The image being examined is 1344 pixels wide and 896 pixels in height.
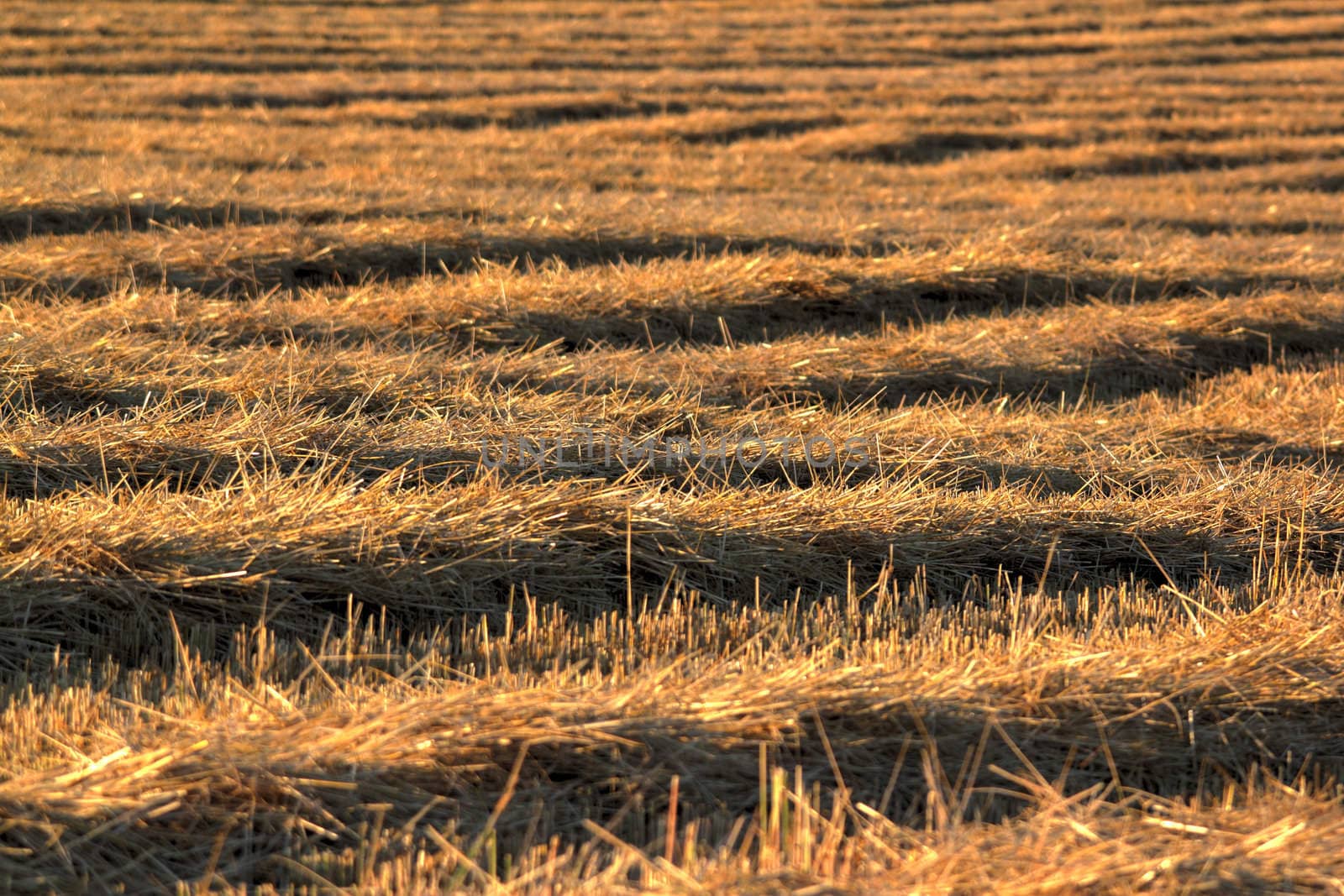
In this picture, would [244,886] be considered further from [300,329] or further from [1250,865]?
[300,329]

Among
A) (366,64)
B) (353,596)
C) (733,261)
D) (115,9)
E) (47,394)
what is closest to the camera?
(353,596)

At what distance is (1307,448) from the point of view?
541cm

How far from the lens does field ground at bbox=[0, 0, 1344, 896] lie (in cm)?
239

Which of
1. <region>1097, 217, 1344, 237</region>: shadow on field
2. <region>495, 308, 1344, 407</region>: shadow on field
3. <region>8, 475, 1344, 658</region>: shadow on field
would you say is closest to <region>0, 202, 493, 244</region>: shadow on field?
<region>495, 308, 1344, 407</region>: shadow on field

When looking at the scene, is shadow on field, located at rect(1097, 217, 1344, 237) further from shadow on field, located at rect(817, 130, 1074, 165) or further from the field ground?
shadow on field, located at rect(817, 130, 1074, 165)

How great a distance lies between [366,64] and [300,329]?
13.3 m

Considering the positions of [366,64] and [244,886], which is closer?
[244,886]

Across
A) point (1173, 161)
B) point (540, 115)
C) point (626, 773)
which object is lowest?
point (626, 773)

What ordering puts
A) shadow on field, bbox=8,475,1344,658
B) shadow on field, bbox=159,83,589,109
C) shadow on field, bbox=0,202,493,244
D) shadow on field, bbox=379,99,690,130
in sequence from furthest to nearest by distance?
shadow on field, bbox=159,83,589,109
shadow on field, bbox=379,99,690,130
shadow on field, bbox=0,202,493,244
shadow on field, bbox=8,475,1344,658

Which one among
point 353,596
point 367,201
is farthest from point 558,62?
point 353,596

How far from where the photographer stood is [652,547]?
372 centimetres

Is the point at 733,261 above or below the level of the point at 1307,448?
above

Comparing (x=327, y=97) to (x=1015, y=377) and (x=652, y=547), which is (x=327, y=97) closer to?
(x=1015, y=377)

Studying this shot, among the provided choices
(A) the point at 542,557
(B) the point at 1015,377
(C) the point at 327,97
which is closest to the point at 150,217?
(B) the point at 1015,377
